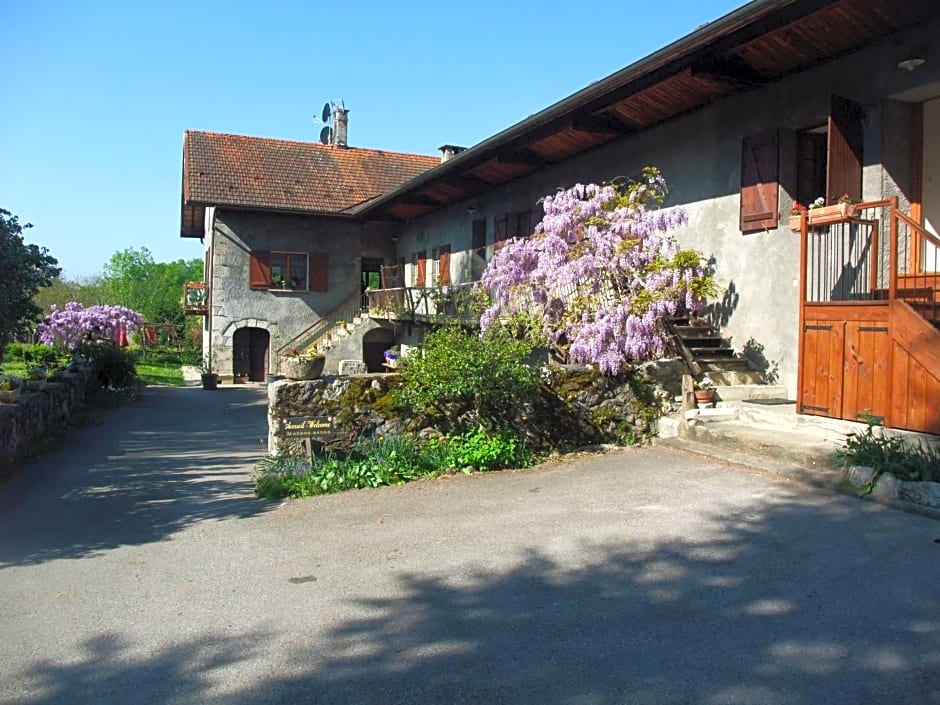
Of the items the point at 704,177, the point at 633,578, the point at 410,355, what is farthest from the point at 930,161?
the point at 633,578

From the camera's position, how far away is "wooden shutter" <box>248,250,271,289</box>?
27469 mm

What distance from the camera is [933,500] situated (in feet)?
18.4

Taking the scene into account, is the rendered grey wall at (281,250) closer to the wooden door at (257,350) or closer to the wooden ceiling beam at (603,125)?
the wooden door at (257,350)

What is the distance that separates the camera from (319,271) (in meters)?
28.3

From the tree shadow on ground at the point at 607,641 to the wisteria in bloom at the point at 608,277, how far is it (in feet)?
16.0

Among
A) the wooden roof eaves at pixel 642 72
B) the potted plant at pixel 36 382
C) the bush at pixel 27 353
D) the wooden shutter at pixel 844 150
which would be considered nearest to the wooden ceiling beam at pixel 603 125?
the wooden roof eaves at pixel 642 72

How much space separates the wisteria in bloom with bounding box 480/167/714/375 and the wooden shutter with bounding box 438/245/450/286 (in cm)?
936

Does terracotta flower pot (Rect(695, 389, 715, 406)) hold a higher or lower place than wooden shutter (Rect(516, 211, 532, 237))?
lower

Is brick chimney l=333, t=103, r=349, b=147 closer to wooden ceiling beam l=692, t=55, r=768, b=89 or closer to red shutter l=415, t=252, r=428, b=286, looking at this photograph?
red shutter l=415, t=252, r=428, b=286

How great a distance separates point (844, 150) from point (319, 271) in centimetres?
2173

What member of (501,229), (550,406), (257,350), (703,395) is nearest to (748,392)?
(703,395)

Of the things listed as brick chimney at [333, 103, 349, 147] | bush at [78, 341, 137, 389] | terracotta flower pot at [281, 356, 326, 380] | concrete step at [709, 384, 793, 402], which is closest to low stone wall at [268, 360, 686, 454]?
terracotta flower pot at [281, 356, 326, 380]

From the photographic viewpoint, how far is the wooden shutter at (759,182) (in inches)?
406

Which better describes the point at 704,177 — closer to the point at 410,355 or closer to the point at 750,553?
the point at 410,355
